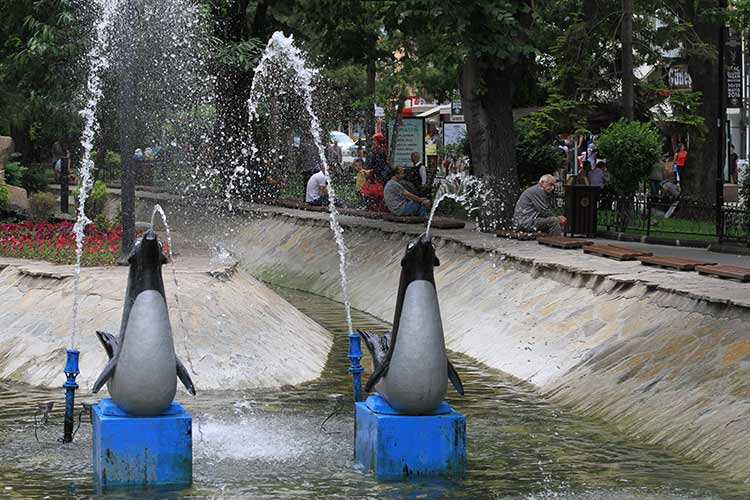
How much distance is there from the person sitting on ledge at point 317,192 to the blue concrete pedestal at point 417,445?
2263 cm

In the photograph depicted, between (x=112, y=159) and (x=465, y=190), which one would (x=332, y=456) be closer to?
(x=465, y=190)

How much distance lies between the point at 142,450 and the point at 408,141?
95.4 ft

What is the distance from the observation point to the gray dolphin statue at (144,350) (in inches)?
400

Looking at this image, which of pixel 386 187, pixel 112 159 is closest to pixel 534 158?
pixel 386 187

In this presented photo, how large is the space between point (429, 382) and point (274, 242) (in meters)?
19.1

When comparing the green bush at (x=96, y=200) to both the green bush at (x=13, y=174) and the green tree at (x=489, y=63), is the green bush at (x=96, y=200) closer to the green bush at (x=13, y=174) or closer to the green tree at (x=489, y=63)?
the green bush at (x=13, y=174)

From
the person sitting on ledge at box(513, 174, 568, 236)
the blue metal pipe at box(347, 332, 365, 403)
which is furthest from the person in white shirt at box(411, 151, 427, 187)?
the blue metal pipe at box(347, 332, 365, 403)

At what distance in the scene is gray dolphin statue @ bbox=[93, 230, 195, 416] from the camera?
400 inches

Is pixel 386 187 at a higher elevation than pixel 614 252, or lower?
higher

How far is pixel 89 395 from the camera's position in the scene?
14031mm

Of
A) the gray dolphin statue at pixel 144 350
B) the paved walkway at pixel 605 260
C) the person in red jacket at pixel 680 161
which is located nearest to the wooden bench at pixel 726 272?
the paved walkway at pixel 605 260

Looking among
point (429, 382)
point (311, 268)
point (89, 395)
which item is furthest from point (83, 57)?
point (429, 382)

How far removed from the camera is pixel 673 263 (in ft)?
55.3

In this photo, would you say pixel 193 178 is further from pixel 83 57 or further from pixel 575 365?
pixel 575 365
